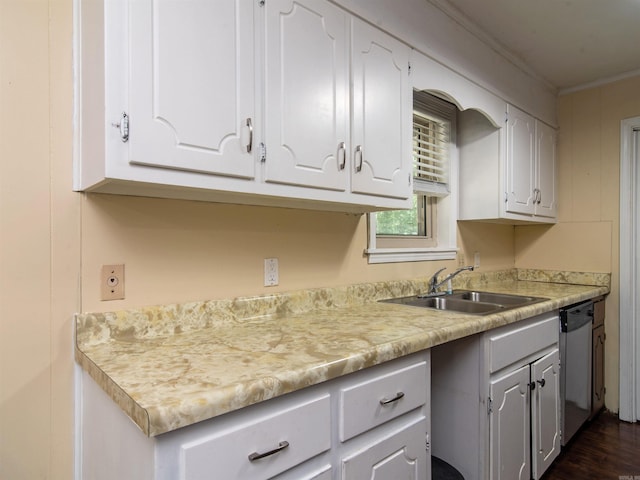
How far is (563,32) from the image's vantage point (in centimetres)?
232

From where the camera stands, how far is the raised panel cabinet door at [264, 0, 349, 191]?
1.26 meters

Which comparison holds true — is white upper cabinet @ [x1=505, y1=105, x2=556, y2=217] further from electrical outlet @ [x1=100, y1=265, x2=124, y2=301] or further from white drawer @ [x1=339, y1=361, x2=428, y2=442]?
electrical outlet @ [x1=100, y1=265, x2=124, y2=301]

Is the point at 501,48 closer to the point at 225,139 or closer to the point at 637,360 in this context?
the point at 225,139

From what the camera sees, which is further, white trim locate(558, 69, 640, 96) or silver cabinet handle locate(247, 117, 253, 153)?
white trim locate(558, 69, 640, 96)

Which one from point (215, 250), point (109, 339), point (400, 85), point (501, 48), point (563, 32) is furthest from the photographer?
point (501, 48)

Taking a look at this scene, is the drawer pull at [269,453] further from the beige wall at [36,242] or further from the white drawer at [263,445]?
the beige wall at [36,242]

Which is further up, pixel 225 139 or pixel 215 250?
pixel 225 139

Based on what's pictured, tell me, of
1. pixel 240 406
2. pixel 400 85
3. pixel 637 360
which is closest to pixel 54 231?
pixel 240 406

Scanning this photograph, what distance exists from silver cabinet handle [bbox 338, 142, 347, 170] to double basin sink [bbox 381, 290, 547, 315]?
876 mm

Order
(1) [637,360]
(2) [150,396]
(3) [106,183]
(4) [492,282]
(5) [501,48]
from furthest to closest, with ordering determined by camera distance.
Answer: (4) [492,282] → (1) [637,360] → (5) [501,48] → (3) [106,183] → (2) [150,396]

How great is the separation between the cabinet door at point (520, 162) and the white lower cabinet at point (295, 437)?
170 cm

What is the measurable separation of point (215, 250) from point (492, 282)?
2.35m

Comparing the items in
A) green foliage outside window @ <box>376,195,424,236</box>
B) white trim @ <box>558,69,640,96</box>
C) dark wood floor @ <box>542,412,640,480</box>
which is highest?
white trim @ <box>558,69,640,96</box>

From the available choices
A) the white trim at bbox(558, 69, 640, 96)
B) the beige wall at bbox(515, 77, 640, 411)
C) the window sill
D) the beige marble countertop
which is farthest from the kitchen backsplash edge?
the white trim at bbox(558, 69, 640, 96)
